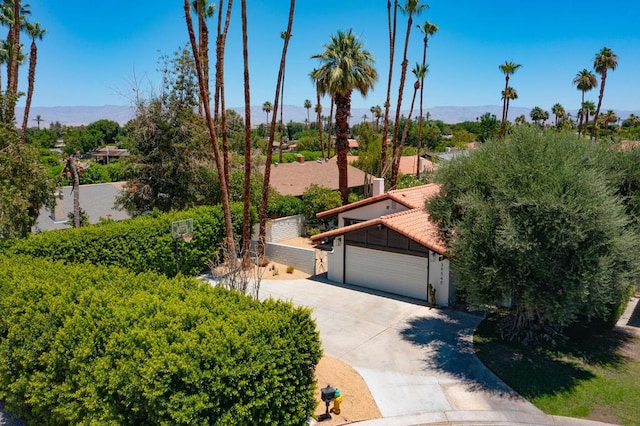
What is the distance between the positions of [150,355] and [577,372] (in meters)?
11.2

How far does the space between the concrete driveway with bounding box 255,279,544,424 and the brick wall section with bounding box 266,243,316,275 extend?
286 cm

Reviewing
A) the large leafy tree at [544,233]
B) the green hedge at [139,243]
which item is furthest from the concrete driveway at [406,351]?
the green hedge at [139,243]

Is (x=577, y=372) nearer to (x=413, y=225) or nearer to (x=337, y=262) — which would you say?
(x=413, y=225)

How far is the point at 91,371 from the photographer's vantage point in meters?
8.23

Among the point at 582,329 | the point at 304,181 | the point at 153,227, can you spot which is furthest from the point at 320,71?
the point at 582,329

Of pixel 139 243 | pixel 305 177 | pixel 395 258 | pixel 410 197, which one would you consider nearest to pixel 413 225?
pixel 395 258

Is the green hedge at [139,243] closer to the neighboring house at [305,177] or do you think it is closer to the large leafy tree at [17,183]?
the large leafy tree at [17,183]

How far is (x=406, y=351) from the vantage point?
549 inches

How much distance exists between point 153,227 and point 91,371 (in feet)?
39.5

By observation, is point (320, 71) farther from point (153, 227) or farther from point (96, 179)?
point (96, 179)

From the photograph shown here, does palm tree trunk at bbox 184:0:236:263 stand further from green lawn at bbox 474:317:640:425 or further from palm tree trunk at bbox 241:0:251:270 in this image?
green lawn at bbox 474:317:640:425

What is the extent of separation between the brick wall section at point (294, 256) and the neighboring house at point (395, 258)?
5.63ft

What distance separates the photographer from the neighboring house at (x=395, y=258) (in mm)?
18094

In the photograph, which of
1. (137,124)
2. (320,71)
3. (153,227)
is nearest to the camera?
(153,227)
